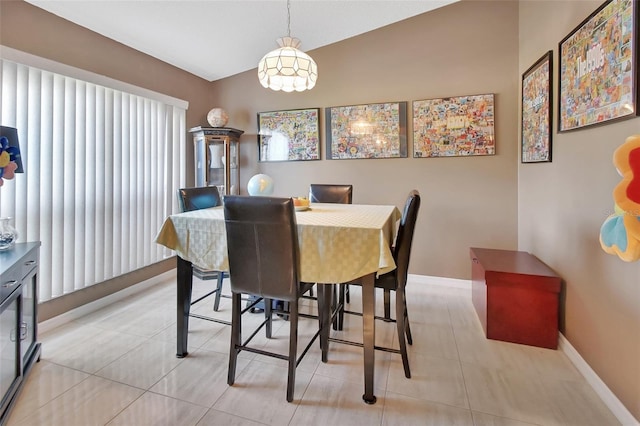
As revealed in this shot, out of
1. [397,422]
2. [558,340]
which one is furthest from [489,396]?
[558,340]

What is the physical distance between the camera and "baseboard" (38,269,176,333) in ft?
7.67

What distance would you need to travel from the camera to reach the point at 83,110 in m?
2.50

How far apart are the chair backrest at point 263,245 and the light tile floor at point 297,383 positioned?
58 cm

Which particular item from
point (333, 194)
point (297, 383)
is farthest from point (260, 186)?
point (297, 383)

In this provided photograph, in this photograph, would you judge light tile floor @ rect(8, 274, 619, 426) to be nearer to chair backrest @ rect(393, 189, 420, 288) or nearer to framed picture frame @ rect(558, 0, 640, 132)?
chair backrest @ rect(393, 189, 420, 288)

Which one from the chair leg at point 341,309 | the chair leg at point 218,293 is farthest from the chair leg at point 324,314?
the chair leg at point 218,293

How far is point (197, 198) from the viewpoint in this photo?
2395mm

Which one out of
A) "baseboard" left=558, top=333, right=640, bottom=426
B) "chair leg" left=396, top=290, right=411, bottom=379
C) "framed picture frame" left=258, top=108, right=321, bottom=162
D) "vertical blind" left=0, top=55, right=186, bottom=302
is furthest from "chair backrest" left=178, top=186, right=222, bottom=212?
"baseboard" left=558, top=333, right=640, bottom=426

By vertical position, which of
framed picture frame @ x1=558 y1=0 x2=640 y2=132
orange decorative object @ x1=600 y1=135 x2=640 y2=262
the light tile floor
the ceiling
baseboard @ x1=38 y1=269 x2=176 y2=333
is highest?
the ceiling

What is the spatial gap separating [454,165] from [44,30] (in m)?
3.65

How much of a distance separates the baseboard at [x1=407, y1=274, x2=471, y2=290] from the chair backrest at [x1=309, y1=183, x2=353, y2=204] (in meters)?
1.23

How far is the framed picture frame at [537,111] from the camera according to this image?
224 cm

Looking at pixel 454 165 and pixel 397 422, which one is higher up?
pixel 454 165

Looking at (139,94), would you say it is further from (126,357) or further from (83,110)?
(126,357)
